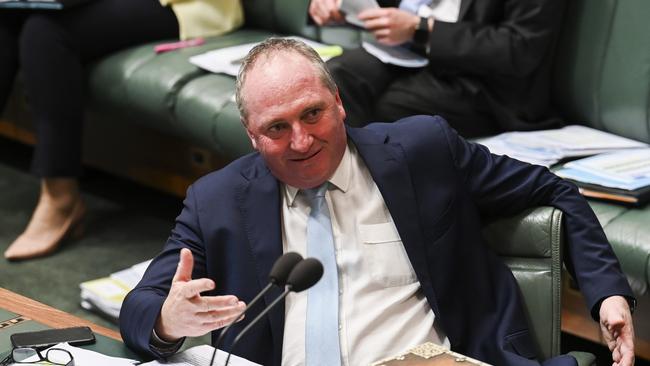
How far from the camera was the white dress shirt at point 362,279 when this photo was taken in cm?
199

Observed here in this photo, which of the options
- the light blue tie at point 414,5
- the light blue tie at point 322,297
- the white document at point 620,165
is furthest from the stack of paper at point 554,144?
the light blue tie at point 322,297

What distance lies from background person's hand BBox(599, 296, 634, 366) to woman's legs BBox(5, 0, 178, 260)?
86.1 inches

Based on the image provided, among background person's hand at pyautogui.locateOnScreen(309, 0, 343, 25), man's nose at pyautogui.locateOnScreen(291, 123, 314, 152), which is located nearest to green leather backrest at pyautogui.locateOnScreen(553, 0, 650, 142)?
background person's hand at pyautogui.locateOnScreen(309, 0, 343, 25)

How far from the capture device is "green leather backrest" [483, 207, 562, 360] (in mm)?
2027

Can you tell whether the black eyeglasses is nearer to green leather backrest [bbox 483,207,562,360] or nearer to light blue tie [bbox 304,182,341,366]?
light blue tie [bbox 304,182,341,366]

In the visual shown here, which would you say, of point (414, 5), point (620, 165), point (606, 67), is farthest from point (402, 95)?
point (620, 165)

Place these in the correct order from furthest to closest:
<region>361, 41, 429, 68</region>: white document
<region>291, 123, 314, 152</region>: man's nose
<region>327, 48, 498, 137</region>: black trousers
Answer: <region>361, 41, 429, 68</region>: white document < <region>327, 48, 498, 137</region>: black trousers < <region>291, 123, 314, 152</region>: man's nose

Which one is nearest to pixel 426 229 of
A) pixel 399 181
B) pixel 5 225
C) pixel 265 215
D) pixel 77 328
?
pixel 399 181

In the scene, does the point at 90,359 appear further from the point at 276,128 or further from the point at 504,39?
the point at 504,39

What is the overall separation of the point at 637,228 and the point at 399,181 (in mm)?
776

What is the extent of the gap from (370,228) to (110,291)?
4.62 ft

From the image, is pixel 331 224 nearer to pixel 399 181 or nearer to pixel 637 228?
pixel 399 181

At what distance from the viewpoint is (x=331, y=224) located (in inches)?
81.0

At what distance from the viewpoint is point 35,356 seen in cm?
180
